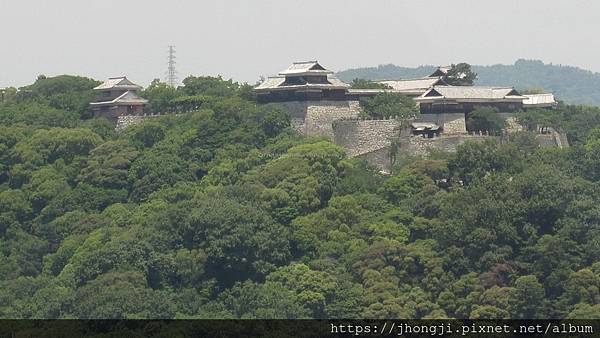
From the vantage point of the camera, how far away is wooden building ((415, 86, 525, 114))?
5228 centimetres

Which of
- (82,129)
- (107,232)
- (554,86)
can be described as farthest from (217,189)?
(554,86)

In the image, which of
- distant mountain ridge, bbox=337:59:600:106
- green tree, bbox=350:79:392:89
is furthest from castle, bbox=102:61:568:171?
distant mountain ridge, bbox=337:59:600:106

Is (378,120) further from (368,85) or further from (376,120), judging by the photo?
(368,85)

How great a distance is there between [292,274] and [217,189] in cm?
547

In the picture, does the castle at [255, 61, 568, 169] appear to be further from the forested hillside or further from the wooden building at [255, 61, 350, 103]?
the forested hillside

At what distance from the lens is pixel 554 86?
163125 mm

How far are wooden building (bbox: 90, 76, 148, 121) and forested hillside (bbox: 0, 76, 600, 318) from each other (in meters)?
1.39

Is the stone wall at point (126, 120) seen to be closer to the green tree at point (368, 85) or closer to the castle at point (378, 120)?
the castle at point (378, 120)

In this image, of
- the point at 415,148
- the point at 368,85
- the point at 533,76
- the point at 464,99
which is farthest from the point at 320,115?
the point at 533,76

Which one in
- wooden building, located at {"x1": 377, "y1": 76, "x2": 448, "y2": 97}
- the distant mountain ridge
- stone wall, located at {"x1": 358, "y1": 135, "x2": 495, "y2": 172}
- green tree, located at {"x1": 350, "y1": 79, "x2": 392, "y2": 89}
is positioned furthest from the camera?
the distant mountain ridge

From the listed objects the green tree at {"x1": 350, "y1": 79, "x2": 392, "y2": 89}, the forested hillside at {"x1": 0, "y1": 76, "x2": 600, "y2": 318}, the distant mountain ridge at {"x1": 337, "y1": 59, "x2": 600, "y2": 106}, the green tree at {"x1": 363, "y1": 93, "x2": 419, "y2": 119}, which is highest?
the green tree at {"x1": 350, "y1": 79, "x2": 392, "y2": 89}

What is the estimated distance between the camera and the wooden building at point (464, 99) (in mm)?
52281

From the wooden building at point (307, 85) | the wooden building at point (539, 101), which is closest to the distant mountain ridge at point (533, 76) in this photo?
the wooden building at point (539, 101)

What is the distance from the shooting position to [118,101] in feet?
183
